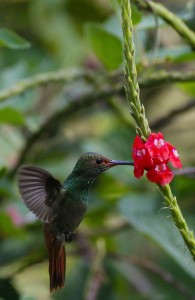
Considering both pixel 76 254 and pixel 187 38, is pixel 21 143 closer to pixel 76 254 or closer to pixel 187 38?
pixel 76 254

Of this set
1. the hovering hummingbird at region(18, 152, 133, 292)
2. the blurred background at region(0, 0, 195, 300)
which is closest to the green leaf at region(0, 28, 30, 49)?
the blurred background at region(0, 0, 195, 300)

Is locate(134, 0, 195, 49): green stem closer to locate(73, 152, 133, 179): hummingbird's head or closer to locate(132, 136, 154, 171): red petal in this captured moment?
locate(73, 152, 133, 179): hummingbird's head

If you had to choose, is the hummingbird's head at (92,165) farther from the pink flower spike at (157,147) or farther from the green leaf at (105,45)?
the green leaf at (105,45)

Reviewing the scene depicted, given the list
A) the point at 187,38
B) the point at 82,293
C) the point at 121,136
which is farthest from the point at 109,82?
the point at 82,293

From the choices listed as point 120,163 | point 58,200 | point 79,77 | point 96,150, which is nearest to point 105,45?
point 79,77

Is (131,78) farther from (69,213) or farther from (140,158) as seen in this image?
(69,213)

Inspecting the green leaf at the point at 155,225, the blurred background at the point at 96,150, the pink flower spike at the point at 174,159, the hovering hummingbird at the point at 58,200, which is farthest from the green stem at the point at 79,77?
the pink flower spike at the point at 174,159
